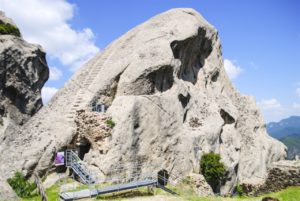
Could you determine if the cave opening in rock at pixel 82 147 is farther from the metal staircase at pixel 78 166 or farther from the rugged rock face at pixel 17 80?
the rugged rock face at pixel 17 80

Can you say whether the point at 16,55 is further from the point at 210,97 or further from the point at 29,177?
the point at 210,97

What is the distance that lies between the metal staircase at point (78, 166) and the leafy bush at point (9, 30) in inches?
1039

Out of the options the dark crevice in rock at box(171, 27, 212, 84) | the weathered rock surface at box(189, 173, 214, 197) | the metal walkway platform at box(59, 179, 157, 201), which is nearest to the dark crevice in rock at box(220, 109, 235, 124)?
the dark crevice in rock at box(171, 27, 212, 84)

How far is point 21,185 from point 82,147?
7.35 metres

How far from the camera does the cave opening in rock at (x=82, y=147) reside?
38.3m

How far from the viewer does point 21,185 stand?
33.7 metres

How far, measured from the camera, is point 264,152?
206ft

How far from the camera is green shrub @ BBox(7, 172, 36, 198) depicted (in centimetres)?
3294

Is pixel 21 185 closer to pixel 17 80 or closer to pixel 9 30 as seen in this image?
pixel 17 80

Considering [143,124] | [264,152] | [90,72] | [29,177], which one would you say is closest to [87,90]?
[90,72]

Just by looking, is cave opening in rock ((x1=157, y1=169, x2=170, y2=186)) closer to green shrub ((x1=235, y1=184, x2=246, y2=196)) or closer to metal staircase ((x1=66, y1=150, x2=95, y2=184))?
metal staircase ((x1=66, y1=150, x2=95, y2=184))

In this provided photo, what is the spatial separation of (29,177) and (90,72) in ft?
51.5

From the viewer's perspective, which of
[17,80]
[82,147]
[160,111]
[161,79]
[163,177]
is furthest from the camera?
[17,80]

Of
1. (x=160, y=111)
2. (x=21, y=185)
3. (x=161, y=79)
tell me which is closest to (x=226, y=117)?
(x=161, y=79)
